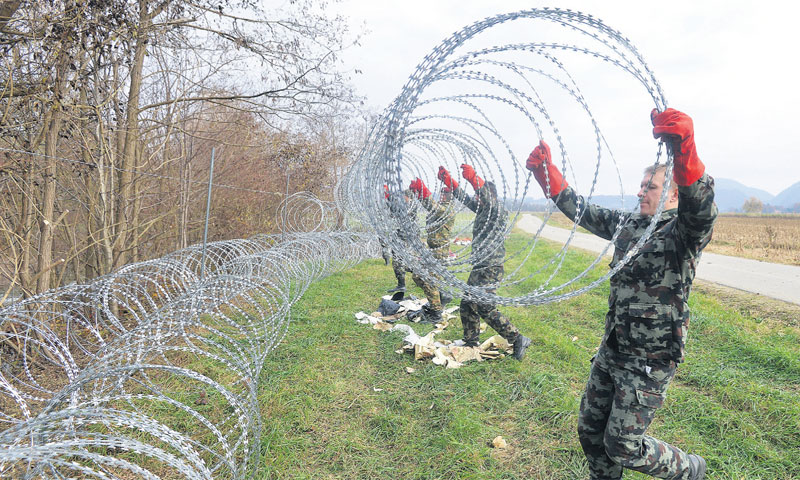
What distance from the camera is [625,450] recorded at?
7.66ft

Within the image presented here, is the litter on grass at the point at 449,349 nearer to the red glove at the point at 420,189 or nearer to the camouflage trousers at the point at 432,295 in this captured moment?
the camouflage trousers at the point at 432,295

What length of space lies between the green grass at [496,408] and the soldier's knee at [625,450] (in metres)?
0.81

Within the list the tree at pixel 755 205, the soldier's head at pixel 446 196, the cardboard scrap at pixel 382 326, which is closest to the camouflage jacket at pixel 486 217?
the soldier's head at pixel 446 196

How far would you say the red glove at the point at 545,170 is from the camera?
10.1 ft

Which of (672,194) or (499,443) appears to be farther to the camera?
(499,443)

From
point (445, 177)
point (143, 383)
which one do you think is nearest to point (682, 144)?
point (143, 383)

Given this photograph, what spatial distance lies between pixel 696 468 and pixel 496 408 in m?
1.63

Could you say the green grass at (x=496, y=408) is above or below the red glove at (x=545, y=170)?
below

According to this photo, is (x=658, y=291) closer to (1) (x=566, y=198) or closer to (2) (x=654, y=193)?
(2) (x=654, y=193)

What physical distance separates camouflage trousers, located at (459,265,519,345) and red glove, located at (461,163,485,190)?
43.4 inches

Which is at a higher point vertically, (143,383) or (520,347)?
(143,383)

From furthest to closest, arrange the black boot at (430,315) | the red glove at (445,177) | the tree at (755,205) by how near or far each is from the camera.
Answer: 1. the tree at (755,205)
2. the black boot at (430,315)
3. the red glove at (445,177)

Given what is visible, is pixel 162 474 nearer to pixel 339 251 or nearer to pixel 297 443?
pixel 297 443

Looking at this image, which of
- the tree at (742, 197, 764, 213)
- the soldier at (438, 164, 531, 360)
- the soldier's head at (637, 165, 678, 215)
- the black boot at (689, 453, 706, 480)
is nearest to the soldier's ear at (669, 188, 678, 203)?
the soldier's head at (637, 165, 678, 215)
